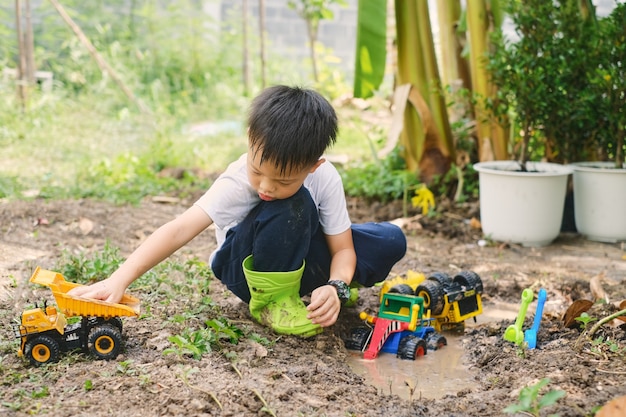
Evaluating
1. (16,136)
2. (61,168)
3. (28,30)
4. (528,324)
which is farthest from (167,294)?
(28,30)

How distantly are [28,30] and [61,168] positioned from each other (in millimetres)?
1938

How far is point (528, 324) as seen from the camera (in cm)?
284

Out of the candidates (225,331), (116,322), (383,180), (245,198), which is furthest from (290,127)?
(383,180)

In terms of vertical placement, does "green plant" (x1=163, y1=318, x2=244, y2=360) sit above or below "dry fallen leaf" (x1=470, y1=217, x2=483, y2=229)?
above

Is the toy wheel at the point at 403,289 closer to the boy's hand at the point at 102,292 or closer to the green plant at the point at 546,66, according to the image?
the boy's hand at the point at 102,292

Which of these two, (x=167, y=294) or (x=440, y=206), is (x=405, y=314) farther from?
(x=440, y=206)

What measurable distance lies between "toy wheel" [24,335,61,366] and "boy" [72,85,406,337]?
0.16 m

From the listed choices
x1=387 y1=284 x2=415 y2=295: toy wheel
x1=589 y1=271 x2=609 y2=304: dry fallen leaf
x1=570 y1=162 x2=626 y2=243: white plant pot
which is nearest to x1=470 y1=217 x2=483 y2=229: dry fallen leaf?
x1=570 y1=162 x2=626 y2=243: white plant pot

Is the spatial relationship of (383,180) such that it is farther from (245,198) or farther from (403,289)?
(245,198)

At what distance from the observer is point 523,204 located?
4.31 metres

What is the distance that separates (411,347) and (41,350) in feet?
4.01

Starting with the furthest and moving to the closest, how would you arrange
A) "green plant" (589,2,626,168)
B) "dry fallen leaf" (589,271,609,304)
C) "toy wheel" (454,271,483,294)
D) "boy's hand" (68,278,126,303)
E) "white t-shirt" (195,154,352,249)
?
"green plant" (589,2,626,168) → "dry fallen leaf" (589,271,609,304) → "toy wheel" (454,271,483,294) → "white t-shirt" (195,154,352,249) → "boy's hand" (68,278,126,303)

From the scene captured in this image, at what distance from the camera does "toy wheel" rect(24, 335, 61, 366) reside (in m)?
2.15

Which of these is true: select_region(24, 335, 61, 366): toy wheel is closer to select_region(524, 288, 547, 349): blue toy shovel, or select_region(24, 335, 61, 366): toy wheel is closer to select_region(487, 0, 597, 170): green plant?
select_region(524, 288, 547, 349): blue toy shovel
